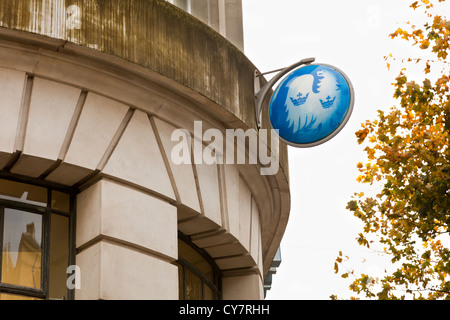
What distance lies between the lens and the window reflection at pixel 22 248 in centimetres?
905

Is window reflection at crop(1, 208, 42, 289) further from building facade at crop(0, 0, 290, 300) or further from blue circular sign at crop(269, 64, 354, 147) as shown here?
blue circular sign at crop(269, 64, 354, 147)

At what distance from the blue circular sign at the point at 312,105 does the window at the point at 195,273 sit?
1.96m

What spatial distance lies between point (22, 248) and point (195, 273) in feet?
9.67

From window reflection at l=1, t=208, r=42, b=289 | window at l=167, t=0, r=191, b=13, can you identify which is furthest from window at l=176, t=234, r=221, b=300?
window at l=167, t=0, r=191, b=13

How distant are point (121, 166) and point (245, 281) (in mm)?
3427

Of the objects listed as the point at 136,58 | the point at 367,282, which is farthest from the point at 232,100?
the point at 367,282

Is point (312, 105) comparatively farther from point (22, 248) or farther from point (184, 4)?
point (22, 248)

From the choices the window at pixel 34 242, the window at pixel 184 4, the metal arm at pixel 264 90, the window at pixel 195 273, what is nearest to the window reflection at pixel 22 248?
the window at pixel 34 242

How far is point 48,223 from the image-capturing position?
9.46m

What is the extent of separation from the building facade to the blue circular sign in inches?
26.5

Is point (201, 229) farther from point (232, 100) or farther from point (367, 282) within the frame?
point (367, 282)

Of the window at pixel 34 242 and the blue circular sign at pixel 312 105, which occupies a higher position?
the blue circular sign at pixel 312 105

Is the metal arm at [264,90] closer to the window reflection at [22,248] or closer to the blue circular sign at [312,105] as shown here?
the blue circular sign at [312,105]

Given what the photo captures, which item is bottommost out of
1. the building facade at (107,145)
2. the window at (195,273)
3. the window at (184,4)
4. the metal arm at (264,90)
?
the window at (195,273)
